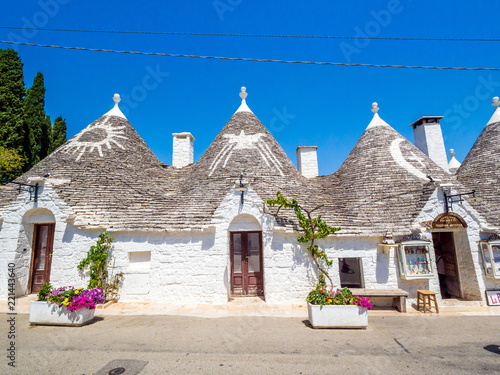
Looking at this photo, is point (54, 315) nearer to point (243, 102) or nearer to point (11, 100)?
point (243, 102)

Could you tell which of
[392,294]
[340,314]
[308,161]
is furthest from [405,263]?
[308,161]

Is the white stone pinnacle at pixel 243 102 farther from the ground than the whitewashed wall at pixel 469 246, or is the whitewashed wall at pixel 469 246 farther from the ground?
the white stone pinnacle at pixel 243 102

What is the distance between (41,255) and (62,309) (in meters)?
4.65

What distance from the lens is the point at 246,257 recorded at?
934cm

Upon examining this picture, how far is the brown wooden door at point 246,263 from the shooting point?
924 centimetres

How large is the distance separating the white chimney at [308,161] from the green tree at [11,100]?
2006 centimetres

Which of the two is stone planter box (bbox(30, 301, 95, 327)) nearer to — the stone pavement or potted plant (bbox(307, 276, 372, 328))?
the stone pavement

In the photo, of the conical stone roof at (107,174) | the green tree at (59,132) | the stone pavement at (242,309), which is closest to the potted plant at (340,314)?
the stone pavement at (242,309)

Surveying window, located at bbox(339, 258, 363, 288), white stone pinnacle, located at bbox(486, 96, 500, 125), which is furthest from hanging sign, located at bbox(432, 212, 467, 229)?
white stone pinnacle, located at bbox(486, 96, 500, 125)

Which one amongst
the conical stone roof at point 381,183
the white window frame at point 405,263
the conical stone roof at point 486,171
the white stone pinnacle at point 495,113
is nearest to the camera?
the white window frame at point 405,263

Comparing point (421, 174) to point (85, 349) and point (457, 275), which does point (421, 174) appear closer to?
point (457, 275)

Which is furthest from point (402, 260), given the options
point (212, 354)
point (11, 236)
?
point (11, 236)

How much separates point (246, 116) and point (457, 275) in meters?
11.5

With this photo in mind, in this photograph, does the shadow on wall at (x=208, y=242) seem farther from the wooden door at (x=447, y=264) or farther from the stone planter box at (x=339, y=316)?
the wooden door at (x=447, y=264)
